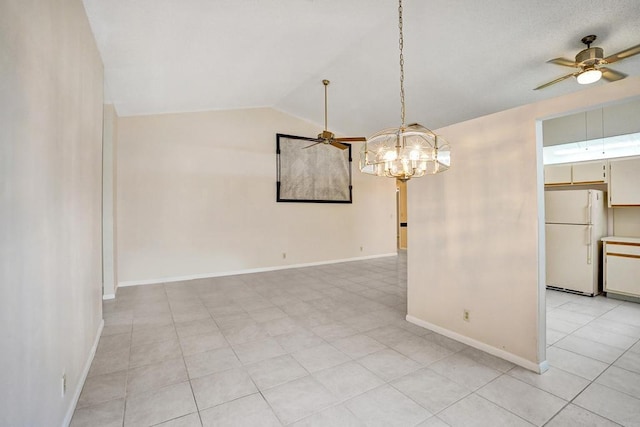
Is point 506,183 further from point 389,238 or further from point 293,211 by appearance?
point 389,238

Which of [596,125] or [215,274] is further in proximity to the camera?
[215,274]

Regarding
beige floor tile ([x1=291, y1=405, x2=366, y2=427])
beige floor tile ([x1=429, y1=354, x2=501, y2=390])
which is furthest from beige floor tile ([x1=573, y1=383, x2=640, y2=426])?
beige floor tile ([x1=291, y1=405, x2=366, y2=427])

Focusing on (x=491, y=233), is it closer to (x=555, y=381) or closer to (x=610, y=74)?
(x=555, y=381)

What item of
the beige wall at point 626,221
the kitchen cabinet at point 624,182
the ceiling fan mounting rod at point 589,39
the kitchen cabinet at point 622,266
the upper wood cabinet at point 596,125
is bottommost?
the kitchen cabinet at point 622,266

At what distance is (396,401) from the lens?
6.17 feet

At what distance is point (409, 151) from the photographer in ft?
6.64

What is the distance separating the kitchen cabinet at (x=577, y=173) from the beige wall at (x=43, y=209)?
619cm

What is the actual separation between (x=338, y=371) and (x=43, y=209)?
7.03 ft

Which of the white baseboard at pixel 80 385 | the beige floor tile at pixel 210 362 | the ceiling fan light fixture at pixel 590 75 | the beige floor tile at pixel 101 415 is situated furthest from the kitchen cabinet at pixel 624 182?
the white baseboard at pixel 80 385

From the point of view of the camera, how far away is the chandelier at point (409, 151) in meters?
1.99

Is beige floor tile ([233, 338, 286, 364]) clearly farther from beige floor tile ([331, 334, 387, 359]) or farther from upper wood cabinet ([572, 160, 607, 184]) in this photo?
upper wood cabinet ([572, 160, 607, 184])

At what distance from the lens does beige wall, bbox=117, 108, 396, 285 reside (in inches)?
194

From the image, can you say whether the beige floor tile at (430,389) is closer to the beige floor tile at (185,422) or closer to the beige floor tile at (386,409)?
the beige floor tile at (386,409)

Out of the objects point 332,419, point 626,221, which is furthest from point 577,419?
point 626,221
